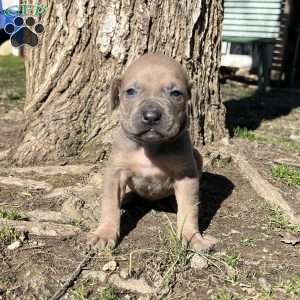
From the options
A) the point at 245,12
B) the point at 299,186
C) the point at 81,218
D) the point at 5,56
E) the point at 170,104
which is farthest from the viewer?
the point at 5,56

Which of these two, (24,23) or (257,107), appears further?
(257,107)

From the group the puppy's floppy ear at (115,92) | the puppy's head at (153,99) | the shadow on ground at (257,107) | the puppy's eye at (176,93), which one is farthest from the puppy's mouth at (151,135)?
the shadow on ground at (257,107)

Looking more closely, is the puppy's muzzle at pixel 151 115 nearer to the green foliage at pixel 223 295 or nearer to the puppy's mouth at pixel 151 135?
the puppy's mouth at pixel 151 135

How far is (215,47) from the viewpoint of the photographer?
15.9 feet

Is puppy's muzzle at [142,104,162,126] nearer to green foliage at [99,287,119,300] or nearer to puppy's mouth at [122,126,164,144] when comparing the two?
puppy's mouth at [122,126,164,144]

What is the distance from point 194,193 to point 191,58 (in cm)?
172

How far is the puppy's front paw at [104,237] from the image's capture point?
3066mm

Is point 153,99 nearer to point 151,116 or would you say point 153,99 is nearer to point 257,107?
point 151,116

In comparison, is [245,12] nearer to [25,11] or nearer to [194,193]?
[25,11]

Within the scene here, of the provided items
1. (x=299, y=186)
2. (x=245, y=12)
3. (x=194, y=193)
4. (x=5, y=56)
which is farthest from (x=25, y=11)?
(x=5, y=56)

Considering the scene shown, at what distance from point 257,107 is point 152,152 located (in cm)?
513

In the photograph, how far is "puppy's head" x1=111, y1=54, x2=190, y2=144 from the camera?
288 cm

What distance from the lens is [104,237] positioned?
310 cm

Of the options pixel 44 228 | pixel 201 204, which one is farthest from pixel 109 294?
pixel 201 204
